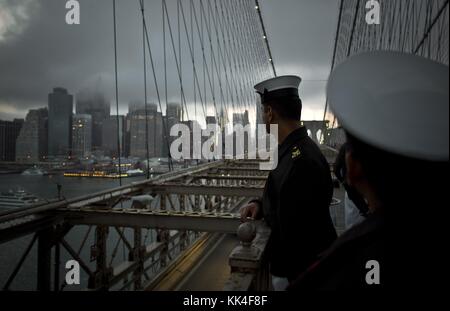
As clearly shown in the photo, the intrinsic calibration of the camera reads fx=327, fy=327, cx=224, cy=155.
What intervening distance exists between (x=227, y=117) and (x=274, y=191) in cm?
1494

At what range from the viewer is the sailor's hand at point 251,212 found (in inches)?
69.7

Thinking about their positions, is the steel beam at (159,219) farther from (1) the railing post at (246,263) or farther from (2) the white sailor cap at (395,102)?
(2) the white sailor cap at (395,102)

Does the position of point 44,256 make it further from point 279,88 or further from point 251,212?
point 279,88

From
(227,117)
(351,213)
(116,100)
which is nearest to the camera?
(351,213)

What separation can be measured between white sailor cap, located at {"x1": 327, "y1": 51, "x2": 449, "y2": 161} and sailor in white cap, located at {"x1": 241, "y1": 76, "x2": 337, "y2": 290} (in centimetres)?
84

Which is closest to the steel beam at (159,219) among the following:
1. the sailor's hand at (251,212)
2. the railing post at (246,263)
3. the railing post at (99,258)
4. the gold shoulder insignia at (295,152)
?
the railing post at (99,258)

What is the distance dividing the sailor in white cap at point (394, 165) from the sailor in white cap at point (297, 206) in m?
0.80

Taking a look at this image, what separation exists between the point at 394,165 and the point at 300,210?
2.78 ft

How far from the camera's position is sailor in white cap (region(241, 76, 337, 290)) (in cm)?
135

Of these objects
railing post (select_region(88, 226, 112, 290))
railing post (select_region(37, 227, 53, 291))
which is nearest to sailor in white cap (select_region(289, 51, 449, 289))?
railing post (select_region(37, 227, 53, 291))

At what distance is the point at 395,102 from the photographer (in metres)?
0.50

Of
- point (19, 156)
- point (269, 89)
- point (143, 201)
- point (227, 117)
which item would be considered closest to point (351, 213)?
point (269, 89)

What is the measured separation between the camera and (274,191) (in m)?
1.48
